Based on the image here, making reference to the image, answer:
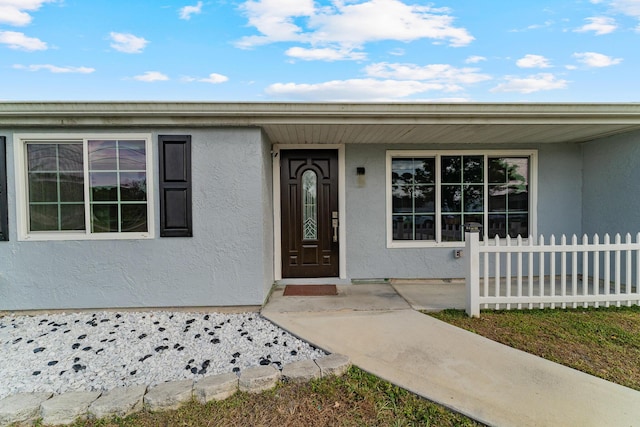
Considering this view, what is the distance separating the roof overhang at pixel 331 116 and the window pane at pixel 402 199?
1222 mm

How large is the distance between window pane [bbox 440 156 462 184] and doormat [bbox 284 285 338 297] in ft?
8.98

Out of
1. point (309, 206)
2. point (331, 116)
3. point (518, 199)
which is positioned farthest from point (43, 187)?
point (518, 199)

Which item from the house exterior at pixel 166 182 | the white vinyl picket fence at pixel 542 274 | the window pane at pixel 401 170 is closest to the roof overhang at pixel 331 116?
the house exterior at pixel 166 182

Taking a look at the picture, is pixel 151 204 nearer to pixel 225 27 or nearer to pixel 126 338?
pixel 126 338

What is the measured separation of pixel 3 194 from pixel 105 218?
1.23 meters

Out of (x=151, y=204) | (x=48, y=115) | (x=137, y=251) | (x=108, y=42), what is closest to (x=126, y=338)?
(x=137, y=251)

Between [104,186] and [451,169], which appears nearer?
[104,186]

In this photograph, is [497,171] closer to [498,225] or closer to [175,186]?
[498,225]

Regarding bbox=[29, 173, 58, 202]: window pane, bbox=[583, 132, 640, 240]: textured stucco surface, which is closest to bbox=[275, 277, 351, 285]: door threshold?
bbox=[29, 173, 58, 202]: window pane

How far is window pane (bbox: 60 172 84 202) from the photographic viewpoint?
3.89 metres

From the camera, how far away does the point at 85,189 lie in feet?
12.7

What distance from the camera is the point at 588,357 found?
265 cm

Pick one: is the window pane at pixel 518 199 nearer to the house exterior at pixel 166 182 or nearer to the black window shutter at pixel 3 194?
the house exterior at pixel 166 182

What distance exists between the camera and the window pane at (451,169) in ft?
17.1
